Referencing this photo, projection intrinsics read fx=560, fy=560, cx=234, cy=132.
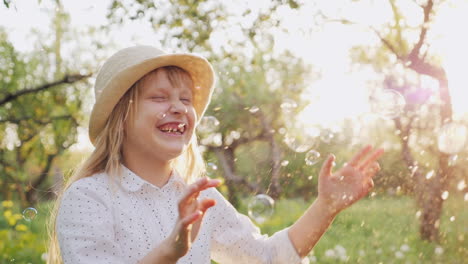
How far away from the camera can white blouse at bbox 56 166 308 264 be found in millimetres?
1581

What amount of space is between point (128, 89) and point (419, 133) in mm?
4407

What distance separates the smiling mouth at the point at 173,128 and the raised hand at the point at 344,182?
46cm

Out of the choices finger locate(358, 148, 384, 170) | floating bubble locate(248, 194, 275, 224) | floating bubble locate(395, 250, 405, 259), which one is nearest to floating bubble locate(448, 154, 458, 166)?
floating bubble locate(395, 250, 405, 259)

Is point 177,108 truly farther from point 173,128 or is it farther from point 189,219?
point 189,219

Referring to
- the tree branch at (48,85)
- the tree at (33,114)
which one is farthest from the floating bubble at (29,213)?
the tree at (33,114)

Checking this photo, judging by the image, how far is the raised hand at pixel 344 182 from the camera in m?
1.77

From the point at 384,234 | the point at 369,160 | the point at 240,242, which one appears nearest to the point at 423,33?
the point at 384,234

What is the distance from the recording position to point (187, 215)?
1375 mm

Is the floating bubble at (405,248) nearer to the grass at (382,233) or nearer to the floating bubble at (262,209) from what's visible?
the grass at (382,233)

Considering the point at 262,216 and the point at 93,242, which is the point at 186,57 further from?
the point at 262,216

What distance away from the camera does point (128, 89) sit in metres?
1.80

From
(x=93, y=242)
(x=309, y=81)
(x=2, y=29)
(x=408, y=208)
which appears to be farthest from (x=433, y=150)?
(x=2, y=29)

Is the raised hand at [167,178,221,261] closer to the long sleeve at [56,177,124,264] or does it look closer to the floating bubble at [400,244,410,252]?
the long sleeve at [56,177,124,264]

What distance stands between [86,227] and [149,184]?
267 millimetres
